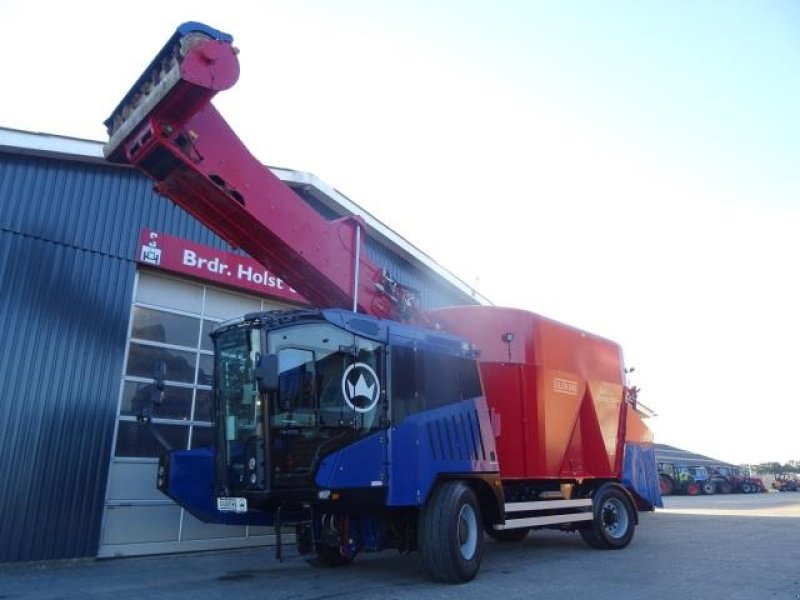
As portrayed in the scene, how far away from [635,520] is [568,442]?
2.32 m

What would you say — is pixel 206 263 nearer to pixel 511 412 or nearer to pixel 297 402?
pixel 297 402

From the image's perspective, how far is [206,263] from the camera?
1095 cm

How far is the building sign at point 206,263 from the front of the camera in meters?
10.2

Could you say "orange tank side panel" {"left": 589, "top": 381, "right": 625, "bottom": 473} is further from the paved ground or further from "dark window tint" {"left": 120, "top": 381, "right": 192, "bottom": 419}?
"dark window tint" {"left": 120, "top": 381, "right": 192, "bottom": 419}

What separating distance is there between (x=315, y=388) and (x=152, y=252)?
5.11 m

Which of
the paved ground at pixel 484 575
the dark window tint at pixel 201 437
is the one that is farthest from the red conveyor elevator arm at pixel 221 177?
the dark window tint at pixel 201 437

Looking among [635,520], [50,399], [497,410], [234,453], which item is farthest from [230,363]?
[635,520]

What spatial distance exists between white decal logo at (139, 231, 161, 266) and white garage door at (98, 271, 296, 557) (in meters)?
0.31

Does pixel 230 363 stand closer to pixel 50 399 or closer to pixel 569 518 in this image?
pixel 50 399

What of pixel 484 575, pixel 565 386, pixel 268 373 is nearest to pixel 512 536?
pixel 565 386

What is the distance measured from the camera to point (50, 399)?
28.6ft

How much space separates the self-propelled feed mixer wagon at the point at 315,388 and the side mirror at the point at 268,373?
11 millimetres

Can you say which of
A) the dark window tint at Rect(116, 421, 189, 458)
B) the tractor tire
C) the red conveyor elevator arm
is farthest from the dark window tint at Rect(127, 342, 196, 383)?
the tractor tire

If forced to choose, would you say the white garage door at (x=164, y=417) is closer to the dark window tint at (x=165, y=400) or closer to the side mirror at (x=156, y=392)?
the dark window tint at (x=165, y=400)
